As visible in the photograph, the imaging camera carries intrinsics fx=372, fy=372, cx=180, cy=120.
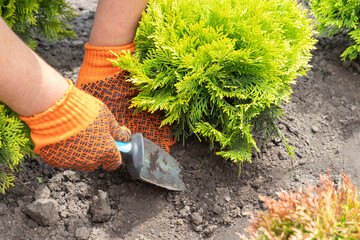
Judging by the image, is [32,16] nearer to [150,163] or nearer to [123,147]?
[123,147]

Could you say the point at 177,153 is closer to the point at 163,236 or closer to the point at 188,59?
the point at 163,236

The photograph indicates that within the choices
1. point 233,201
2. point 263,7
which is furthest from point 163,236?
point 263,7

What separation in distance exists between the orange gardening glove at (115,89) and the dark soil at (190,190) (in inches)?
9.2

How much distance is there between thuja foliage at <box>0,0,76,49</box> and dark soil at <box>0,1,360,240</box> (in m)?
1.15

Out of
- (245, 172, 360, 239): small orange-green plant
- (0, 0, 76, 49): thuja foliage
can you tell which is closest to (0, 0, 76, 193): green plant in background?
(0, 0, 76, 49): thuja foliage

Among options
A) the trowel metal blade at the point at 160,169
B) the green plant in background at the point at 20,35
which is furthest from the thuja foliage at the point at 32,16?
the trowel metal blade at the point at 160,169

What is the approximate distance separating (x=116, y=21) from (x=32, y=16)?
32.9 inches

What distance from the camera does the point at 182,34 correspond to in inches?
102

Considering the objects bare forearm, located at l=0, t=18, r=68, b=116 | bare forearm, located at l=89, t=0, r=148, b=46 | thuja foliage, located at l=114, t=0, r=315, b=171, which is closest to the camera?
bare forearm, located at l=0, t=18, r=68, b=116

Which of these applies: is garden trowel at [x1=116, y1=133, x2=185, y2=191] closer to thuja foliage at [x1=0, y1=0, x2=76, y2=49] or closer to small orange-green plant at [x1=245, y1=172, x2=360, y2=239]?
small orange-green plant at [x1=245, y1=172, x2=360, y2=239]

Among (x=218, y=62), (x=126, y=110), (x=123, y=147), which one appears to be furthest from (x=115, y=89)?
(x=218, y=62)

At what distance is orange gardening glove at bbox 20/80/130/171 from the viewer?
2.23m

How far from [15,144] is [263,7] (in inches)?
76.0

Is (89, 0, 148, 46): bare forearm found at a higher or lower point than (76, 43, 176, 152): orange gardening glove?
higher
